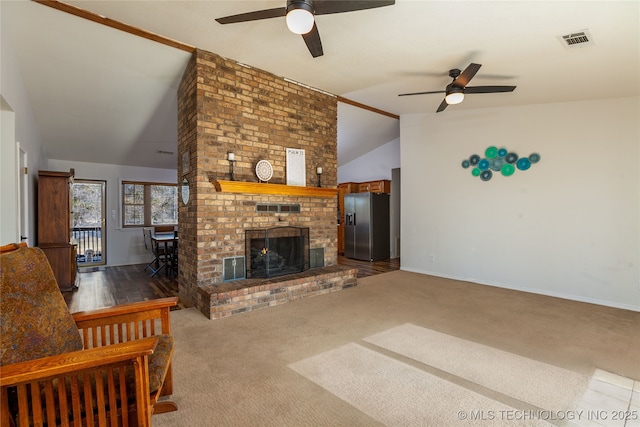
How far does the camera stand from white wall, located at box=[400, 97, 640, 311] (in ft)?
12.7

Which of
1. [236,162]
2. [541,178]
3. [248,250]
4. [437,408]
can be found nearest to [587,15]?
[541,178]

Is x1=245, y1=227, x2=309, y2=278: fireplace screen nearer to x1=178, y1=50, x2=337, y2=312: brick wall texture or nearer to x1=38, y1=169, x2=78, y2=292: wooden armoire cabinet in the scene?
x1=178, y1=50, x2=337, y2=312: brick wall texture

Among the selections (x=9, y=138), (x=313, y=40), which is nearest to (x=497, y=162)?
(x=313, y=40)

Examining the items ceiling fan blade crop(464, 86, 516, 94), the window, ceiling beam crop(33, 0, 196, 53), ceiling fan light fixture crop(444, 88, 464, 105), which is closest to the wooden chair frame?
ceiling beam crop(33, 0, 196, 53)

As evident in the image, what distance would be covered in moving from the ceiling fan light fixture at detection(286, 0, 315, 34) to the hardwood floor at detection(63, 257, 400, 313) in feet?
12.3

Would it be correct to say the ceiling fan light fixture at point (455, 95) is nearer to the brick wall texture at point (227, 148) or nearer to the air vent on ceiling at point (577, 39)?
the air vent on ceiling at point (577, 39)

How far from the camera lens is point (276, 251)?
4.23m

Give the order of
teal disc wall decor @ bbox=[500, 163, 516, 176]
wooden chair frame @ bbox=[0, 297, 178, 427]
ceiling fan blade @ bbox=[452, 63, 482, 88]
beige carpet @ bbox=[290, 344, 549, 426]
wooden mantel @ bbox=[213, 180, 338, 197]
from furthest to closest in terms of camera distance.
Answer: teal disc wall decor @ bbox=[500, 163, 516, 176], wooden mantel @ bbox=[213, 180, 338, 197], ceiling fan blade @ bbox=[452, 63, 482, 88], beige carpet @ bbox=[290, 344, 549, 426], wooden chair frame @ bbox=[0, 297, 178, 427]

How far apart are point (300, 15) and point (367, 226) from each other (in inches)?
215

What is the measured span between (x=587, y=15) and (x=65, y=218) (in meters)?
6.37

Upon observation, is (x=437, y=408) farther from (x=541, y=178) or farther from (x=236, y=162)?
(x=541, y=178)

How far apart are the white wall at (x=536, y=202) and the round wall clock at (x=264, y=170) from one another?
289 cm

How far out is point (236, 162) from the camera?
3.88 m

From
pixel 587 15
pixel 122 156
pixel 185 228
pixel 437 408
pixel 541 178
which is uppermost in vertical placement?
pixel 587 15
